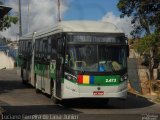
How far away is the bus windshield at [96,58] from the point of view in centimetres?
1933

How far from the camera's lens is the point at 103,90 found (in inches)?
766

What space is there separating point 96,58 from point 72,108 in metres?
2.15

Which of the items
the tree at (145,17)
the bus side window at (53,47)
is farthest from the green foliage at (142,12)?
the bus side window at (53,47)

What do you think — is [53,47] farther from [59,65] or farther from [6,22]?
[6,22]

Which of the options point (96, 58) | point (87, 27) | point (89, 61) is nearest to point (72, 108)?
point (89, 61)

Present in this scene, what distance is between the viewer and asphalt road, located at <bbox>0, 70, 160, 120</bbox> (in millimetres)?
16766

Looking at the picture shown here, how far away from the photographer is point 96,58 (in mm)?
19422

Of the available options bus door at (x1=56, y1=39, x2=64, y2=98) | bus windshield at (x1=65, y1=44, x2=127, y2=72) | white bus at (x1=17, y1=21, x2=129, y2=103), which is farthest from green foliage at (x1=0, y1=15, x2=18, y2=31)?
bus windshield at (x1=65, y1=44, x2=127, y2=72)

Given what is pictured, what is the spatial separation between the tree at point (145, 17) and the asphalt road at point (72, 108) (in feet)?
20.6

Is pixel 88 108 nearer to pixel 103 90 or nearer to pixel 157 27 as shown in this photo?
pixel 103 90

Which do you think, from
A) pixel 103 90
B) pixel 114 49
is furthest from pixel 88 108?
pixel 114 49

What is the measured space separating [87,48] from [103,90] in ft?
5.36

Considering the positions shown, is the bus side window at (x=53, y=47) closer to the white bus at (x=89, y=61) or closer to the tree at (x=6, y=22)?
the white bus at (x=89, y=61)

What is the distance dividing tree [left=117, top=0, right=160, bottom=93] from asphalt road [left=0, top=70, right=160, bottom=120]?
20.6 ft
